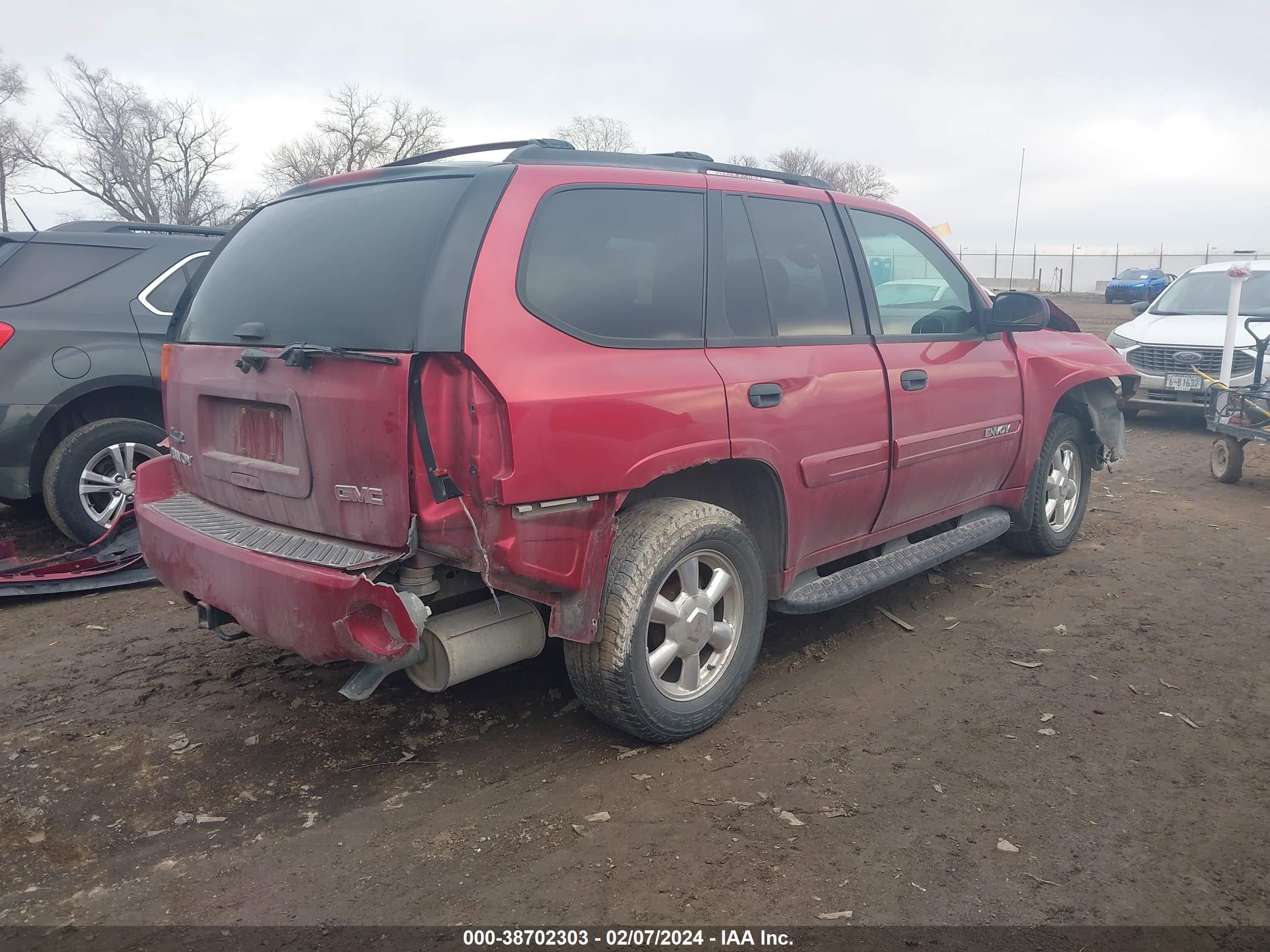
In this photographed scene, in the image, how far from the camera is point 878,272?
4.34 meters

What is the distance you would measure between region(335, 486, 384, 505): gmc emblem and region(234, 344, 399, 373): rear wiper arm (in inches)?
15.0

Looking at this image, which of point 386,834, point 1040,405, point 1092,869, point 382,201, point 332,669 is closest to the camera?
point 1092,869

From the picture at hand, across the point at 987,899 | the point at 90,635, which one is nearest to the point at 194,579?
the point at 90,635

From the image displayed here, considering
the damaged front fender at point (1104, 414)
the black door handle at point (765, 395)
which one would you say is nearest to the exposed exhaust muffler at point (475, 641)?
the black door handle at point (765, 395)

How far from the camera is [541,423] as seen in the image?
280 centimetres

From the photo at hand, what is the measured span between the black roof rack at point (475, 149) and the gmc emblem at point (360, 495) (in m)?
1.15

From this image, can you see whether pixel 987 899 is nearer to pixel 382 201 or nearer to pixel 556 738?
pixel 556 738

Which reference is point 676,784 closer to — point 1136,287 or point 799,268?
point 799,268

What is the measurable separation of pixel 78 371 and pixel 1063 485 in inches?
230

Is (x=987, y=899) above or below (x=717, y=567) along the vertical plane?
below

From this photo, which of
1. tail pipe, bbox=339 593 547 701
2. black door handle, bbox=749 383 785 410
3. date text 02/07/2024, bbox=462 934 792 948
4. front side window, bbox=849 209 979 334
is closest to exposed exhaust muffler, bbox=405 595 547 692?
tail pipe, bbox=339 593 547 701

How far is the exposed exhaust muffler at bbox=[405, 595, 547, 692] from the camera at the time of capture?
9.84ft

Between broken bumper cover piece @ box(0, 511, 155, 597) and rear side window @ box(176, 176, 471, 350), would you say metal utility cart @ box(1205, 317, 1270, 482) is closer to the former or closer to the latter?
rear side window @ box(176, 176, 471, 350)

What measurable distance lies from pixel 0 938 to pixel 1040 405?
16.2ft
